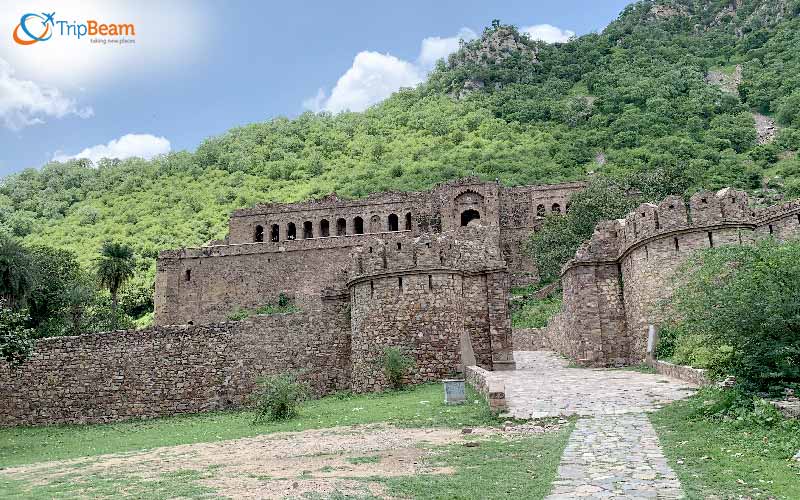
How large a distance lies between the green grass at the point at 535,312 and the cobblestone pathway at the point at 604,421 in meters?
14.6

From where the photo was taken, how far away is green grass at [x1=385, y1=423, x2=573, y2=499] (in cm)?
659

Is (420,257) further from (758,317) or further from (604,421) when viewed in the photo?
(758,317)

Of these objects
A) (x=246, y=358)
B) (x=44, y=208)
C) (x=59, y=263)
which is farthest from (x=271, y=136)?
(x=246, y=358)

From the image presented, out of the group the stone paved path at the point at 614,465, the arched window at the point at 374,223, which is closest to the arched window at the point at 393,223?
the arched window at the point at 374,223

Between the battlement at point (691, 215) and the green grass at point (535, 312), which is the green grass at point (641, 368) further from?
the green grass at point (535, 312)

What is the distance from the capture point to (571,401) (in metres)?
12.3

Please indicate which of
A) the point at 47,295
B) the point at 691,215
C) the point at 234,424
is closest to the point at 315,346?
the point at 234,424

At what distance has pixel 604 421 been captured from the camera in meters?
10.2

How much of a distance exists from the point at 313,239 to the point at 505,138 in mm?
51693

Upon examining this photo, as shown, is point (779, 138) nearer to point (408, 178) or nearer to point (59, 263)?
point (408, 178)

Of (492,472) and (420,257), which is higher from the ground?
(420,257)

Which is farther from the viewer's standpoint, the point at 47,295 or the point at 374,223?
the point at 374,223

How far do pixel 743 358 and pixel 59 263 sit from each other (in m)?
41.7

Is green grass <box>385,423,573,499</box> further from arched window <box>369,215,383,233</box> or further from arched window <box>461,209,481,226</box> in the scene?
arched window <box>369,215,383,233</box>
